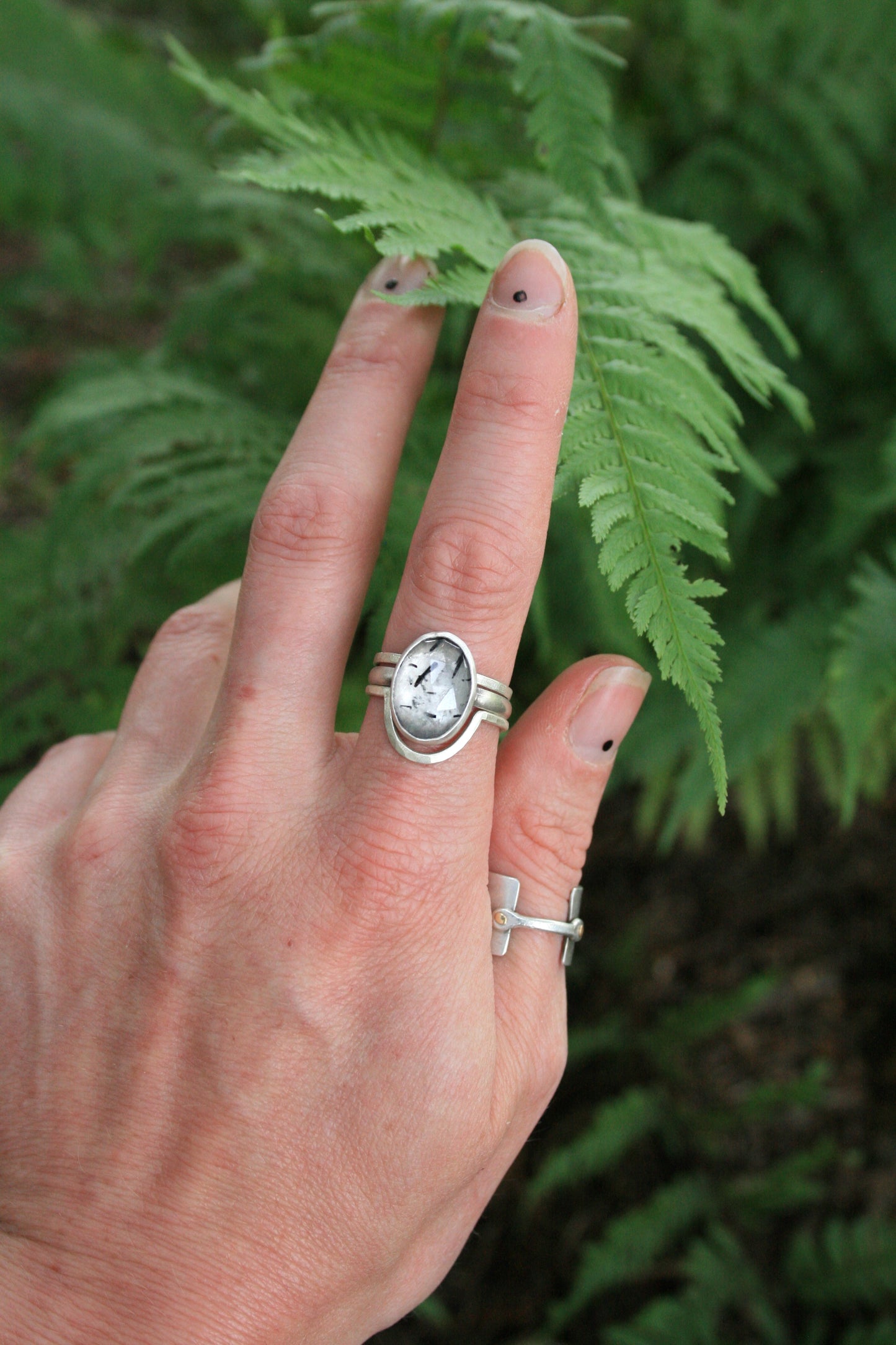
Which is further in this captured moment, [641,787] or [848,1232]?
[641,787]

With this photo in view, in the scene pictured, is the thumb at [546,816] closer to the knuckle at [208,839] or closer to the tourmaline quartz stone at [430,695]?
the tourmaline quartz stone at [430,695]

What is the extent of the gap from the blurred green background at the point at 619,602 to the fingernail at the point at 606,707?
31 centimetres

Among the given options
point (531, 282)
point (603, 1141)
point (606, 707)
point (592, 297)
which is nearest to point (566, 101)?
point (592, 297)

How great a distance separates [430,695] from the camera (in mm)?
895

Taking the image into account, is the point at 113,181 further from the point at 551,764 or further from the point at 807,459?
the point at 551,764

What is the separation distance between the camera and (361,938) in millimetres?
921

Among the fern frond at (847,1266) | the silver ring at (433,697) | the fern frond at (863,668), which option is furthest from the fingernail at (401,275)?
the fern frond at (847,1266)

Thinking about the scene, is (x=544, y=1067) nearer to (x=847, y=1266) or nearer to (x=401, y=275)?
(x=401, y=275)

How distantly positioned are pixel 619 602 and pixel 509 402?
0.72m

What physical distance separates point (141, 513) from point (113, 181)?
3.65 ft

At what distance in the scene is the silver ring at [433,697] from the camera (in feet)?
2.94

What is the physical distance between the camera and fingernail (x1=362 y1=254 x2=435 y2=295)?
1.09 metres

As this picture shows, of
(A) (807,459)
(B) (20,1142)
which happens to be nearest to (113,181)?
(A) (807,459)

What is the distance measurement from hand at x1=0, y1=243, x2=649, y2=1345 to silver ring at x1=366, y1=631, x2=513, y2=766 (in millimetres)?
19
